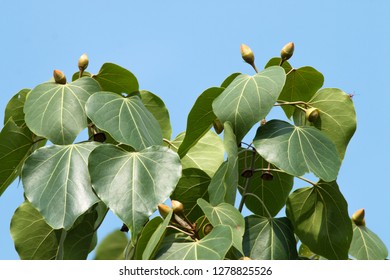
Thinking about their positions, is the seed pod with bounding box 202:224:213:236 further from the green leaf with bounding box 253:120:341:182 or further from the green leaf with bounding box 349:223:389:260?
the green leaf with bounding box 349:223:389:260

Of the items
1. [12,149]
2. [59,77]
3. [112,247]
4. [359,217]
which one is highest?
[59,77]

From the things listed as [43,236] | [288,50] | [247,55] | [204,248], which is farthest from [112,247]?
[288,50]

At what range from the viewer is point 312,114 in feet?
8.65

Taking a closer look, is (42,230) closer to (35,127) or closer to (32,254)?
(32,254)

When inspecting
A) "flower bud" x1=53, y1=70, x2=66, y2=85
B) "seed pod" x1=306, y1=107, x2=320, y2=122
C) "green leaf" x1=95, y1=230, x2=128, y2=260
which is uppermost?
"flower bud" x1=53, y1=70, x2=66, y2=85

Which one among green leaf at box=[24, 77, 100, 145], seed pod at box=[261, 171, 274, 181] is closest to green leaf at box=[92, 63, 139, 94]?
green leaf at box=[24, 77, 100, 145]

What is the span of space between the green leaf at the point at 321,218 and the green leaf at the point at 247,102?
34 centimetres

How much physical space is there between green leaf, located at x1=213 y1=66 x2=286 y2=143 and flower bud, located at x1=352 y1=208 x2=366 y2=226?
61 cm

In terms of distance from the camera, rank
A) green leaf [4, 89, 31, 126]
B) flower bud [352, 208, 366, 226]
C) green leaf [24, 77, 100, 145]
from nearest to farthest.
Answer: green leaf [24, 77, 100, 145], flower bud [352, 208, 366, 226], green leaf [4, 89, 31, 126]

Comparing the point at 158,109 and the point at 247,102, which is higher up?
the point at 247,102

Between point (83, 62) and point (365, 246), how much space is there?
3.80 feet

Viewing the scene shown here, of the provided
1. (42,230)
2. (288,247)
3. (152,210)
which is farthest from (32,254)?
(288,247)

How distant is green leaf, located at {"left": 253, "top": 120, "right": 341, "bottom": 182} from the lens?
235cm

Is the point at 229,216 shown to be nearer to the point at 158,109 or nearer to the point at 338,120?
the point at 338,120
